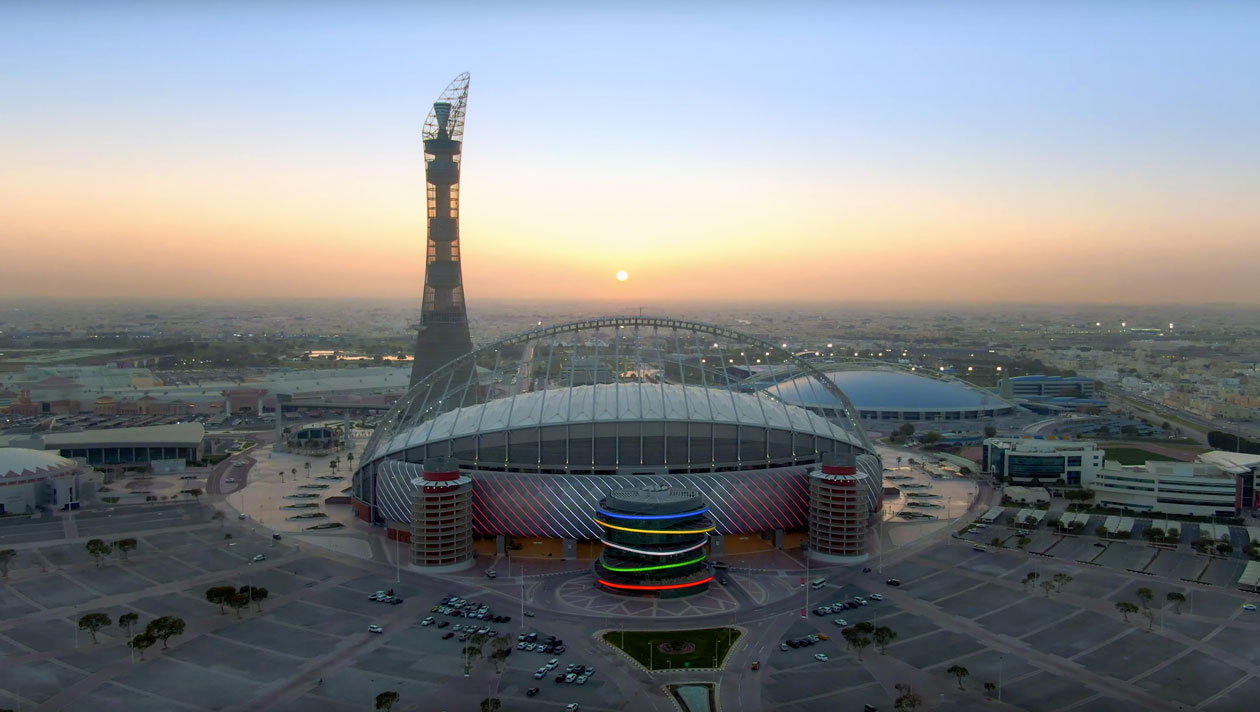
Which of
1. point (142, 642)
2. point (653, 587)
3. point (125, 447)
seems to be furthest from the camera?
point (125, 447)

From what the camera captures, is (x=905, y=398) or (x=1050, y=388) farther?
(x=1050, y=388)

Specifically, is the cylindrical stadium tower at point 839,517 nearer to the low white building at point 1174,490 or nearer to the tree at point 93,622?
the low white building at point 1174,490

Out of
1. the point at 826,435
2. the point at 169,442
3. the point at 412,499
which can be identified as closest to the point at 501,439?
the point at 412,499

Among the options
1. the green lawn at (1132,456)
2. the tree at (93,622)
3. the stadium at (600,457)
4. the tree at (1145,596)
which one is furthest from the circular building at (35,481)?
the green lawn at (1132,456)

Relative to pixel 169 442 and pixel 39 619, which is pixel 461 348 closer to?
pixel 169 442

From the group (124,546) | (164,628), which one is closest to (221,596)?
(164,628)

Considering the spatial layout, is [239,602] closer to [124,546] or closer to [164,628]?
[164,628]

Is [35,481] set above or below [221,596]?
above
